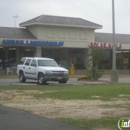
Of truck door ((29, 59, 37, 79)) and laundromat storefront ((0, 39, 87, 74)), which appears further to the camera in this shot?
Answer: laundromat storefront ((0, 39, 87, 74))

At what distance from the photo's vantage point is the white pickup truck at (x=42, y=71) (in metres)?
26.2

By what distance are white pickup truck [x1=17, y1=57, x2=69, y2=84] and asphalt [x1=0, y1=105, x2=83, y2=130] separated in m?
14.2

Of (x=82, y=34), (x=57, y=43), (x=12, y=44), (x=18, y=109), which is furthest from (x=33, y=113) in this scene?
(x=82, y=34)

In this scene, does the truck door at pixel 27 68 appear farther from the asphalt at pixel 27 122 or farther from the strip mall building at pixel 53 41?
the asphalt at pixel 27 122

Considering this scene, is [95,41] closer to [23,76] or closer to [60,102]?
[23,76]

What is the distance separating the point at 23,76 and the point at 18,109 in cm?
1639

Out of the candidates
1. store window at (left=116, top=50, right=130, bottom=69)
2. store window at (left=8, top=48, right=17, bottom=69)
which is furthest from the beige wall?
store window at (left=116, top=50, right=130, bottom=69)

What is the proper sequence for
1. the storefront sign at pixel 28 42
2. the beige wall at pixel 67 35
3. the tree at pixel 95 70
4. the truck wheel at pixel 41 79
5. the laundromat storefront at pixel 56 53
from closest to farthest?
the truck wheel at pixel 41 79, the tree at pixel 95 70, the storefront sign at pixel 28 42, the laundromat storefront at pixel 56 53, the beige wall at pixel 67 35

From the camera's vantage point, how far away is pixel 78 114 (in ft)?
38.5

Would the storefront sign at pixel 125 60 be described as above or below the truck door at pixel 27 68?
below

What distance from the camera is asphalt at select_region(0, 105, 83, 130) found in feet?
31.5

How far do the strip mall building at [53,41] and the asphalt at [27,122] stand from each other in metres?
30.2

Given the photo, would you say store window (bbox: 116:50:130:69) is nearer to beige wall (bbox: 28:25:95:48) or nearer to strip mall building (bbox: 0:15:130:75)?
strip mall building (bbox: 0:15:130:75)

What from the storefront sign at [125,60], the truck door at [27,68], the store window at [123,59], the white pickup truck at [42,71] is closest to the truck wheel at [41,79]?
the white pickup truck at [42,71]
